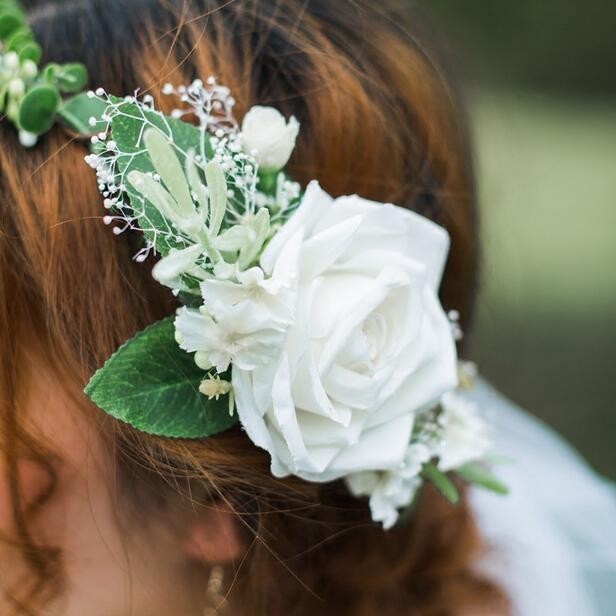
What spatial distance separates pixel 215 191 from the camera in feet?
2.23

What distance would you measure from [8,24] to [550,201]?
428 centimetres

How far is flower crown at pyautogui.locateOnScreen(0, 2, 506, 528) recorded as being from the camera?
0.70 metres

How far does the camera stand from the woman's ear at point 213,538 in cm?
96

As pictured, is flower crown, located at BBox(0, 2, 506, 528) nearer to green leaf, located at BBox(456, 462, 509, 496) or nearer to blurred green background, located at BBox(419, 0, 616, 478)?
green leaf, located at BBox(456, 462, 509, 496)

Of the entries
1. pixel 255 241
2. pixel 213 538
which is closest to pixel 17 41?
pixel 255 241

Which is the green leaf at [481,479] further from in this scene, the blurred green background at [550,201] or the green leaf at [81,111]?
the green leaf at [81,111]

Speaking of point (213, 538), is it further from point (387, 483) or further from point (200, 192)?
point (200, 192)

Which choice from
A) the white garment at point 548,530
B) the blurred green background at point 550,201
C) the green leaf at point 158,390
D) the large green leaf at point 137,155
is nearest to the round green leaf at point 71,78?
the large green leaf at point 137,155

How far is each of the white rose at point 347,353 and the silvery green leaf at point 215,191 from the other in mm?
65

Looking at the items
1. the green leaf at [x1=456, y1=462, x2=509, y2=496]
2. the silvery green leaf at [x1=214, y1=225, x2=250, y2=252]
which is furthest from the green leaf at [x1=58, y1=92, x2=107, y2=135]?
the green leaf at [x1=456, y1=462, x2=509, y2=496]

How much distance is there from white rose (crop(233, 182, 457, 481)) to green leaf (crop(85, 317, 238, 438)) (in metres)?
0.06

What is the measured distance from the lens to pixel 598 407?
131 inches

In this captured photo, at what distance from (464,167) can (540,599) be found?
630mm

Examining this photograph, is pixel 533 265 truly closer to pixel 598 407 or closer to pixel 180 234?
pixel 598 407
